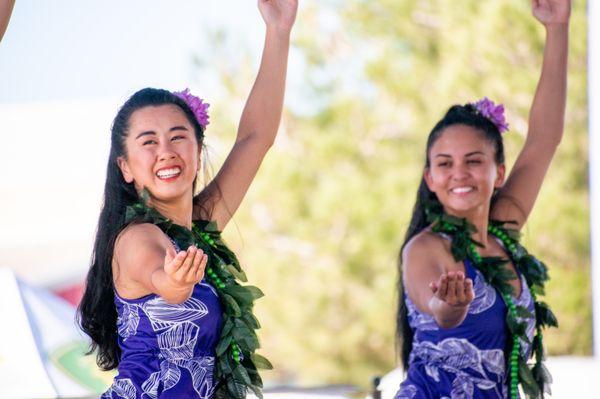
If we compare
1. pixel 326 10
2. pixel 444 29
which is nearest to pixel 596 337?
pixel 444 29

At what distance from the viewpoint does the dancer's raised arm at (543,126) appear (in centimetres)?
313

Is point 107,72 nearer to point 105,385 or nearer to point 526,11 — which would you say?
point 526,11

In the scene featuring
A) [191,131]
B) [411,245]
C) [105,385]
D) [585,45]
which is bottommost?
[105,385]

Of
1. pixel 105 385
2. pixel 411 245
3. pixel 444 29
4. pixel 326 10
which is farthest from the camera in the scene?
pixel 326 10

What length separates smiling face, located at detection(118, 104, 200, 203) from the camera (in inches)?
91.0

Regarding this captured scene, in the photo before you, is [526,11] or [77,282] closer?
[77,282]

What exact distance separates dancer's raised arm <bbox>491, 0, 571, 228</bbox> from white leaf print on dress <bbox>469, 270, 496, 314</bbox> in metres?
0.38

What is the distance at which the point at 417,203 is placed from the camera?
9.89 ft

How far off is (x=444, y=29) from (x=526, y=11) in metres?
0.84

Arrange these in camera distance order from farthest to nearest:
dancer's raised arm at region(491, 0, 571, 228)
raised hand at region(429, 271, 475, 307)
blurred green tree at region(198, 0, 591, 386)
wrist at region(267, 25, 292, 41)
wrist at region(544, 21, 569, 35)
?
blurred green tree at region(198, 0, 591, 386)
wrist at region(544, 21, 569, 35)
dancer's raised arm at region(491, 0, 571, 228)
wrist at region(267, 25, 292, 41)
raised hand at region(429, 271, 475, 307)

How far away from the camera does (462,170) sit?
2.86m

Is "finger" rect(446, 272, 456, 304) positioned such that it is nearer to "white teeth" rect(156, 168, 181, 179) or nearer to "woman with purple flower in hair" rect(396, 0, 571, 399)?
"woman with purple flower in hair" rect(396, 0, 571, 399)

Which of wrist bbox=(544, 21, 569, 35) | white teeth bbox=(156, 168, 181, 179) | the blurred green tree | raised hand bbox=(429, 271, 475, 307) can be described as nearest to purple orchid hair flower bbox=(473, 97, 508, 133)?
wrist bbox=(544, 21, 569, 35)

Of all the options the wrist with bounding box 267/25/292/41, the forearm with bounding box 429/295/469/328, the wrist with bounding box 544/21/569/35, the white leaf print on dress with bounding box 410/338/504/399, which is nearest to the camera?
the forearm with bounding box 429/295/469/328
